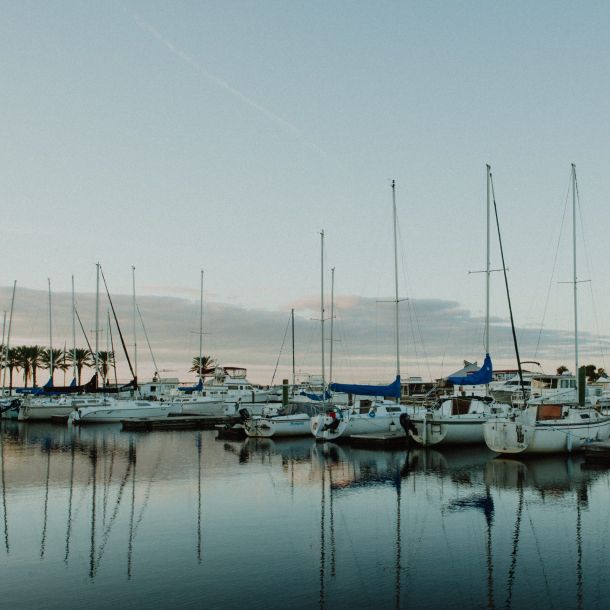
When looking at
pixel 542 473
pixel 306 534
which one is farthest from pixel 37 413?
pixel 306 534

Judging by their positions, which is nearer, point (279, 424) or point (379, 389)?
point (379, 389)

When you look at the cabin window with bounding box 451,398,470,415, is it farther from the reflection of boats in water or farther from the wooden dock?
the wooden dock

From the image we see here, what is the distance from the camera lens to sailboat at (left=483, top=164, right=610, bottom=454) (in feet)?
96.5

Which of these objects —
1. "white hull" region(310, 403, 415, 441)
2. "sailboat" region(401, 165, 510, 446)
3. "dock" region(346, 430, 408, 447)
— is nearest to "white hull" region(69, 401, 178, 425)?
"white hull" region(310, 403, 415, 441)

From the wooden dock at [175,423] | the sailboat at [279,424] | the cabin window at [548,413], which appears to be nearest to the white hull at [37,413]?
the wooden dock at [175,423]

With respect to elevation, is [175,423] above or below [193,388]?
below

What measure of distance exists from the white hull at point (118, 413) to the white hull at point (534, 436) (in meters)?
A: 33.2

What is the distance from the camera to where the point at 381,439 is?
34812mm

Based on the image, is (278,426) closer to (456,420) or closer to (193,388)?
(456,420)

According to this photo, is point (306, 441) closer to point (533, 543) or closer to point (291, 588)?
point (533, 543)

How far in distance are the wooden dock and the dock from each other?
53.7 feet

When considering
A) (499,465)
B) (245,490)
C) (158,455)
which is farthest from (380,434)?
(245,490)

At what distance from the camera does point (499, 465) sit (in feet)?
89.7

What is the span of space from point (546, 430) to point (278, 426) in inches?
669
